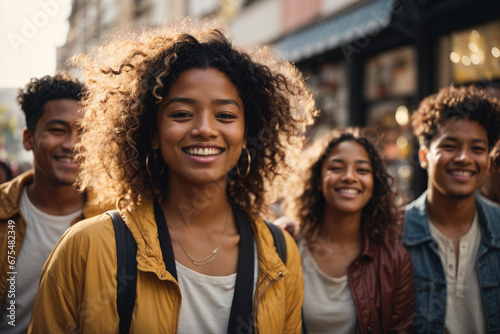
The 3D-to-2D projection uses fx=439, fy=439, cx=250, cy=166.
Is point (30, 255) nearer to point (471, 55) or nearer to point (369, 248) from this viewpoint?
point (369, 248)

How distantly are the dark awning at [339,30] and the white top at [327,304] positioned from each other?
306 cm

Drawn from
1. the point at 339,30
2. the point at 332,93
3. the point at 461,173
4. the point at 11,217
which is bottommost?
the point at 11,217

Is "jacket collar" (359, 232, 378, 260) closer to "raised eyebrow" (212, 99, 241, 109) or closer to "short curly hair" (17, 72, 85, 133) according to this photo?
"raised eyebrow" (212, 99, 241, 109)

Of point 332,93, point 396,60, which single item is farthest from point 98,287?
point 332,93

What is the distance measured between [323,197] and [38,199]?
197 cm

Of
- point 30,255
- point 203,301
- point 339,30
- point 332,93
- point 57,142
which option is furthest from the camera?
point 332,93

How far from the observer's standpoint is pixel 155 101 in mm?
2094

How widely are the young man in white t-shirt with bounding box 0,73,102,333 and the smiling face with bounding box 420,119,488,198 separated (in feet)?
7.36

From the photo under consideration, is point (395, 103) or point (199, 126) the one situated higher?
point (395, 103)

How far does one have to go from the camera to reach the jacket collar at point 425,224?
2.93 metres

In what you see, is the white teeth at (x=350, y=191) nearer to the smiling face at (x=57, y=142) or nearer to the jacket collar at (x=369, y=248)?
the jacket collar at (x=369, y=248)

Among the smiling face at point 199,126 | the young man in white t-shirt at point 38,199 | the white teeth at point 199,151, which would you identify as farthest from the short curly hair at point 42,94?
the white teeth at point 199,151

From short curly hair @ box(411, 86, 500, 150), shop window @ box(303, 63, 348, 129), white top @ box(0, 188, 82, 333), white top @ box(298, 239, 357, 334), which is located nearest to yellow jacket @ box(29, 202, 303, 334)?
white top @ box(0, 188, 82, 333)

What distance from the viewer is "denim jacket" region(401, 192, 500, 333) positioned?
107 inches
